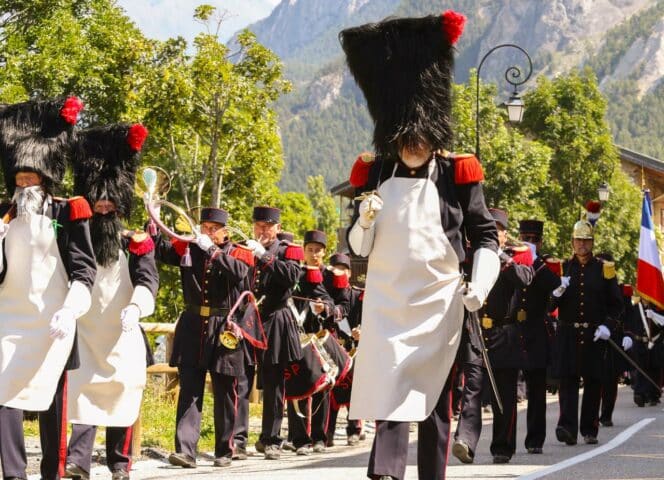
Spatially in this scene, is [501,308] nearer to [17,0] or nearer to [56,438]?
[56,438]

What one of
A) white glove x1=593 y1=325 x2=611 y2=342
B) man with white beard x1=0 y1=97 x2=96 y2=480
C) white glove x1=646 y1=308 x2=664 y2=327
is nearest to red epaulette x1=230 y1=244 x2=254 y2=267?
man with white beard x1=0 y1=97 x2=96 y2=480

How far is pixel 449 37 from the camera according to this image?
7.58 m

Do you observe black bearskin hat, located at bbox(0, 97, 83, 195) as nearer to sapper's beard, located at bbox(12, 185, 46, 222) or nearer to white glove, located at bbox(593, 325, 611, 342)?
sapper's beard, located at bbox(12, 185, 46, 222)

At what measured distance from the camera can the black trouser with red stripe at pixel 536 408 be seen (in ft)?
43.1

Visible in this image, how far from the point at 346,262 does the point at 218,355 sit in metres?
4.75

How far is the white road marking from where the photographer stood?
10.5 meters

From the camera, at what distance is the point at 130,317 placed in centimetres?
944

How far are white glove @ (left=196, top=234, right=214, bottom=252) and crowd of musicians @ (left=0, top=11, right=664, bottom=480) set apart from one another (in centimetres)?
3

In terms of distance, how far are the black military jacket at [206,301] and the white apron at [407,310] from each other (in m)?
4.59

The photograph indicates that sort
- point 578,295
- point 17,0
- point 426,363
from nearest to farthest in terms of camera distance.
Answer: point 426,363 < point 578,295 < point 17,0

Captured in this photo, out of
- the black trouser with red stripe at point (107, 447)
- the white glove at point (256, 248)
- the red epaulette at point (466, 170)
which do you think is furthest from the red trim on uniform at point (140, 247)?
the red epaulette at point (466, 170)

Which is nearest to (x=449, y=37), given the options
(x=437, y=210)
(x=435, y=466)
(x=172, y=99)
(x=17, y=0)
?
(x=437, y=210)

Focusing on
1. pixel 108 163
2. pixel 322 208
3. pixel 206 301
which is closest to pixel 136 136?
pixel 108 163

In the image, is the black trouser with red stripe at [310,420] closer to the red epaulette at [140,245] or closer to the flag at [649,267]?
the red epaulette at [140,245]
